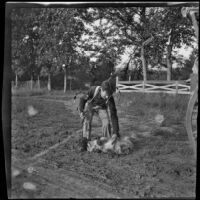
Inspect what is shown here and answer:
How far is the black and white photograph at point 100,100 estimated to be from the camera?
2303mm

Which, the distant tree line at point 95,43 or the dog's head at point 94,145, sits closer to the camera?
the distant tree line at point 95,43

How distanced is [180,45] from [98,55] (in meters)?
0.56

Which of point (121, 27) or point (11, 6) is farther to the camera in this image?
point (121, 27)

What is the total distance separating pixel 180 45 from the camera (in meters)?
2.40

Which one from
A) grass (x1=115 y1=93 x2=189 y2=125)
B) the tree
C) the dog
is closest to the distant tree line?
the tree

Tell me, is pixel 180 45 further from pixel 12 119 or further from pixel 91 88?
pixel 12 119

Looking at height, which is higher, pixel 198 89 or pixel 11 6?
pixel 11 6

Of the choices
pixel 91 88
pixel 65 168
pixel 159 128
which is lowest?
pixel 65 168

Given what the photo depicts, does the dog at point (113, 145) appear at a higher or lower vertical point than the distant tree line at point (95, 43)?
lower

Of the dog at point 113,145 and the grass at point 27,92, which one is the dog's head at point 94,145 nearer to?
the dog at point 113,145

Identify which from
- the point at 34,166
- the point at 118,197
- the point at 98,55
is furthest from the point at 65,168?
the point at 98,55

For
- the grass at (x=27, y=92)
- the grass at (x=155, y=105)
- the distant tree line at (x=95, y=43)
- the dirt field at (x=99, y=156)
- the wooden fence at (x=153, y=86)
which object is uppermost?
the distant tree line at (x=95, y=43)

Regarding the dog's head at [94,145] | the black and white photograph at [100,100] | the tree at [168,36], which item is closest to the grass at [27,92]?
the black and white photograph at [100,100]

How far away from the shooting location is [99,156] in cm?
239
